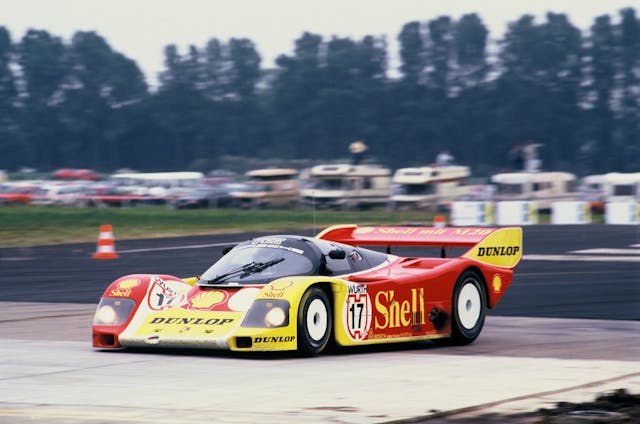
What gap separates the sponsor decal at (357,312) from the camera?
10.7m

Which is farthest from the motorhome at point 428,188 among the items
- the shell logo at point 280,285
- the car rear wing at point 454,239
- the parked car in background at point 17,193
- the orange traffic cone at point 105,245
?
the shell logo at point 280,285

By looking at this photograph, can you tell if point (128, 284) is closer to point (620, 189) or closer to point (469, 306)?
point (469, 306)

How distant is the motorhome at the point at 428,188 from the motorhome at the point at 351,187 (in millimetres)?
603

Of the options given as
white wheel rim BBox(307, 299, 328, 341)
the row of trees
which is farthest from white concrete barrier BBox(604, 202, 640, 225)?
the row of trees

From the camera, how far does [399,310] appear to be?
11.2 metres

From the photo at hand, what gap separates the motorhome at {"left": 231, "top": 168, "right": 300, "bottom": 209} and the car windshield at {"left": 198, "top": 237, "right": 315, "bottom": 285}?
143ft

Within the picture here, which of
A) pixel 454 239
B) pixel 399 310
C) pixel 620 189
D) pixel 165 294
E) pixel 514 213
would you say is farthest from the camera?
pixel 620 189

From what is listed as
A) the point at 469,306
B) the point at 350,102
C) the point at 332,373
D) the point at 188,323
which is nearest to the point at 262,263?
the point at 188,323

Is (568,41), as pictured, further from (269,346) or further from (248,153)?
(269,346)

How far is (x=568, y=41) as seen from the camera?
104 meters

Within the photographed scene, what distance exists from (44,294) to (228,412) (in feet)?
Answer: 33.8

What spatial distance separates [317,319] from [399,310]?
109 centimetres

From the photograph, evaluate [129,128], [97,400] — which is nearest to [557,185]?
[97,400]

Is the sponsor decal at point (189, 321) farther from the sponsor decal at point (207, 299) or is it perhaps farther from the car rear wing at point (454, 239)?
the car rear wing at point (454, 239)
